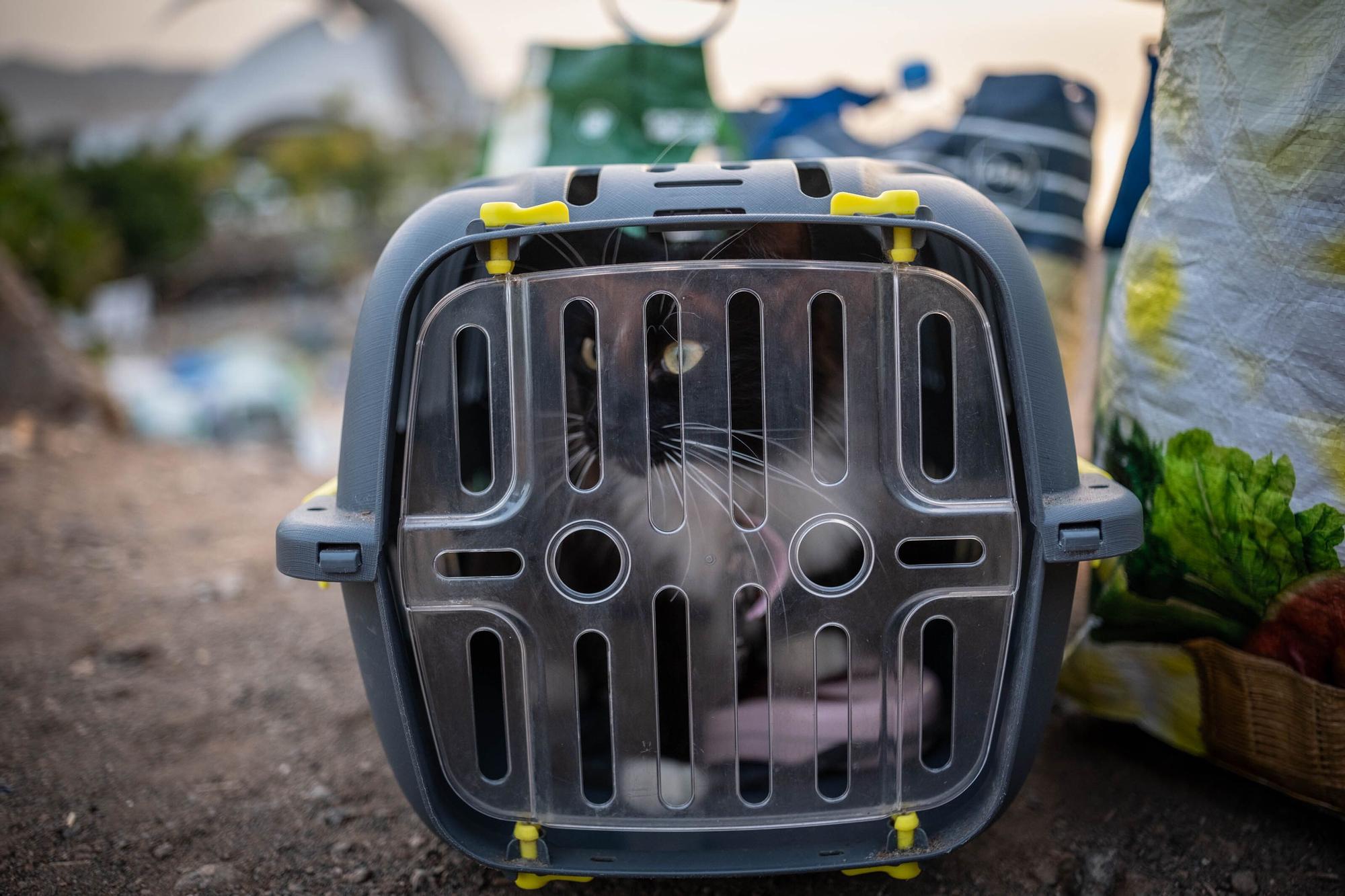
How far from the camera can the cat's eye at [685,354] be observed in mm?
1167

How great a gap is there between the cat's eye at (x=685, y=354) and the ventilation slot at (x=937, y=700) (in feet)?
1.57

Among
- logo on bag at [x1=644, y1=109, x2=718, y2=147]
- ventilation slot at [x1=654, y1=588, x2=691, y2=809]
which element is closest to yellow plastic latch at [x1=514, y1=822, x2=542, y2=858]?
ventilation slot at [x1=654, y1=588, x2=691, y2=809]

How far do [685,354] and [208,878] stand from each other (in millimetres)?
1061

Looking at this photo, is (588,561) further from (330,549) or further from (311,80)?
(311,80)

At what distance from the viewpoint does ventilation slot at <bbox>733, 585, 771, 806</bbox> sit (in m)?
1.24

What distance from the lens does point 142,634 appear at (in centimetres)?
Result: 221

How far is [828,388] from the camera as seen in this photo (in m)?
1.22

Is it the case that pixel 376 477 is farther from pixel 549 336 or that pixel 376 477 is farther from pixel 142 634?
pixel 142 634

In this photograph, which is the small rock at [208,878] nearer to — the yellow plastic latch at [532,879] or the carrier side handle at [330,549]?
the yellow plastic latch at [532,879]

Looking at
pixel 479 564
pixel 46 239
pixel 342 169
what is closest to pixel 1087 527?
pixel 479 564

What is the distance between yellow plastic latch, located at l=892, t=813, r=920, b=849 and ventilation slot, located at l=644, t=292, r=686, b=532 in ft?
1.60

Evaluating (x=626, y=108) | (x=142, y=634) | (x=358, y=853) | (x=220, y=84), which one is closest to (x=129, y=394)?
(x=142, y=634)

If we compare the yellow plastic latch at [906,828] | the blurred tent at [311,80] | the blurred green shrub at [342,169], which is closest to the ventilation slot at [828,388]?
the yellow plastic latch at [906,828]

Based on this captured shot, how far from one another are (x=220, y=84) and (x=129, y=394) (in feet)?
73.4
